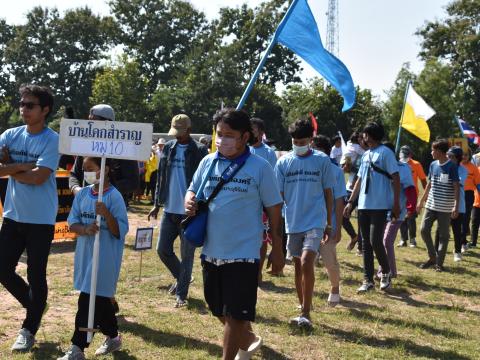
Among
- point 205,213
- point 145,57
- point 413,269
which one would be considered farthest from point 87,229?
point 145,57

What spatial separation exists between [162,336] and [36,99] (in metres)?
2.25

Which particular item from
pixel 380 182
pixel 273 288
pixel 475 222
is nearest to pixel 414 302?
pixel 380 182

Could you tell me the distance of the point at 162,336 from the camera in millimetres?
5293

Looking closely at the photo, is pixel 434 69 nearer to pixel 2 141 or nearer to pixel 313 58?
pixel 313 58

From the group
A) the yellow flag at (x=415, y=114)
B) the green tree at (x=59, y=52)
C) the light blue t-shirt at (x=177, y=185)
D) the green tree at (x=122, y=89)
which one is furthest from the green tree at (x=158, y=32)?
the light blue t-shirt at (x=177, y=185)

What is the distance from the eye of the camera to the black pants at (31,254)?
473 cm

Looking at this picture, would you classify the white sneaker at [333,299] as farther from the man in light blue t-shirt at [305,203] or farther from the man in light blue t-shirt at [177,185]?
the man in light blue t-shirt at [177,185]

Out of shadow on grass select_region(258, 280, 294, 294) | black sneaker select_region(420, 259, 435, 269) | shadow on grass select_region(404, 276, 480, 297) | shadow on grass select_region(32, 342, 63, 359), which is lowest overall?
shadow on grass select_region(32, 342, 63, 359)

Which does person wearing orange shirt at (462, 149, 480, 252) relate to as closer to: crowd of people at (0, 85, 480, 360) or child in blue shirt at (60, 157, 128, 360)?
crowd of people at (0, 85, 480, 360)

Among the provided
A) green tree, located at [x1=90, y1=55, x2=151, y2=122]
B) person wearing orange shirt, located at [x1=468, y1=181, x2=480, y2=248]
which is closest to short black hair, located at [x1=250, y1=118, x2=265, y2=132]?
person wearing orange shirt, located at [x1=468, y1=181, x2=480, y2=248]

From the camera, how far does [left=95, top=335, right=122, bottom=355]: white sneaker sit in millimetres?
4695

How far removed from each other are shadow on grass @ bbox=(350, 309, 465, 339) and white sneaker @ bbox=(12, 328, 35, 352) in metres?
3.22

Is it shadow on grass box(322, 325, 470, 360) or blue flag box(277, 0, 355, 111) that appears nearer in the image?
shadow on grass box(322, 325, 470, 360)

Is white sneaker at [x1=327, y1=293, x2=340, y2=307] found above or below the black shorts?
below
